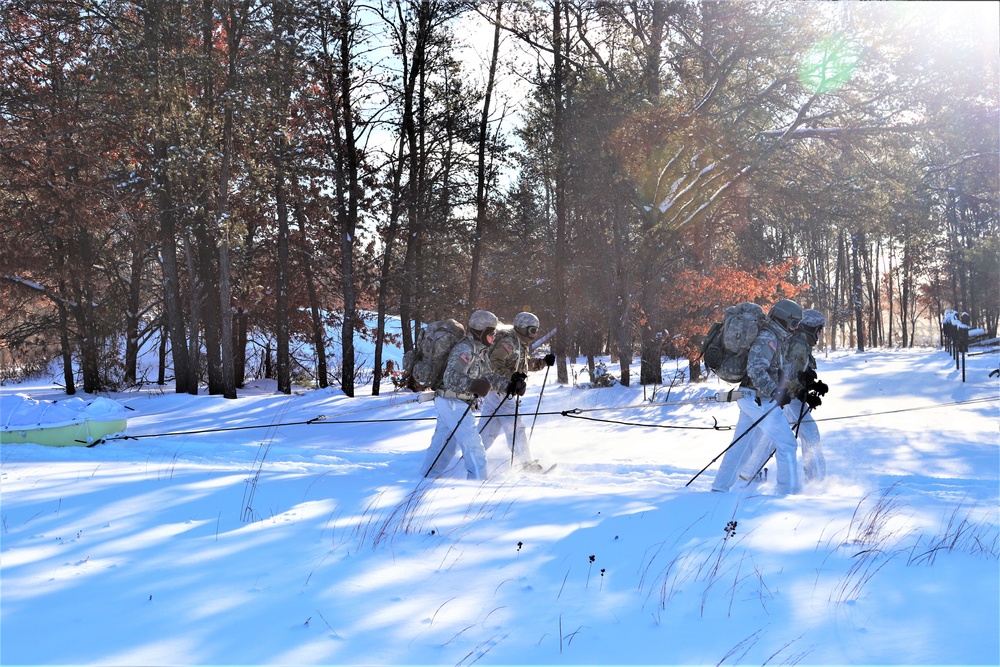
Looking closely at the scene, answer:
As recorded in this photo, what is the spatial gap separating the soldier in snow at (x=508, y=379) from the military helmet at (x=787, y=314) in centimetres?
264

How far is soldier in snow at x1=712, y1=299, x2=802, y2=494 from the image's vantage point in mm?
7859

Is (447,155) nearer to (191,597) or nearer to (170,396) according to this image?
(170,396)

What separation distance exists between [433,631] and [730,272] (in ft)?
52.0

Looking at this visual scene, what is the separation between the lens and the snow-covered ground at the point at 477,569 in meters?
3.55

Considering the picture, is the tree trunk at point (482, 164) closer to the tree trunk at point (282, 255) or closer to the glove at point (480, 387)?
the tree trunk at point (282, 255)

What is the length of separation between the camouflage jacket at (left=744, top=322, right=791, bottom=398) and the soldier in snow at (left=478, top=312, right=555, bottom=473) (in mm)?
2500

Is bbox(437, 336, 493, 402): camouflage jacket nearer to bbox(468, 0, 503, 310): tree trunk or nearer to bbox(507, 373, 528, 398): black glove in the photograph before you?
bbox(507, 373, 528, 398): black glove

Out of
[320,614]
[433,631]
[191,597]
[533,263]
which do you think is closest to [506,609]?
[433,631]

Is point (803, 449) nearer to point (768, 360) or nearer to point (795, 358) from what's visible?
point (795, 358)

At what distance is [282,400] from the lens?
18.3 metres

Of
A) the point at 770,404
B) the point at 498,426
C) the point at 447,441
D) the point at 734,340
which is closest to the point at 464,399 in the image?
the point at 447,441

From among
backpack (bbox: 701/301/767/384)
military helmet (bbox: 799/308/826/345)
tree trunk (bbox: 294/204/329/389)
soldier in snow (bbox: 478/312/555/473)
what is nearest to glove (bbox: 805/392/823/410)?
military helmet (bbox: 799/308/826/345)

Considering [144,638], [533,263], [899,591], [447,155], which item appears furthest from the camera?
[533,263]

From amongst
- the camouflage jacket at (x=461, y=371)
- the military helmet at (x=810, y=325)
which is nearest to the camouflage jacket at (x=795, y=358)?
the military helmet at (x=810, y=325)
